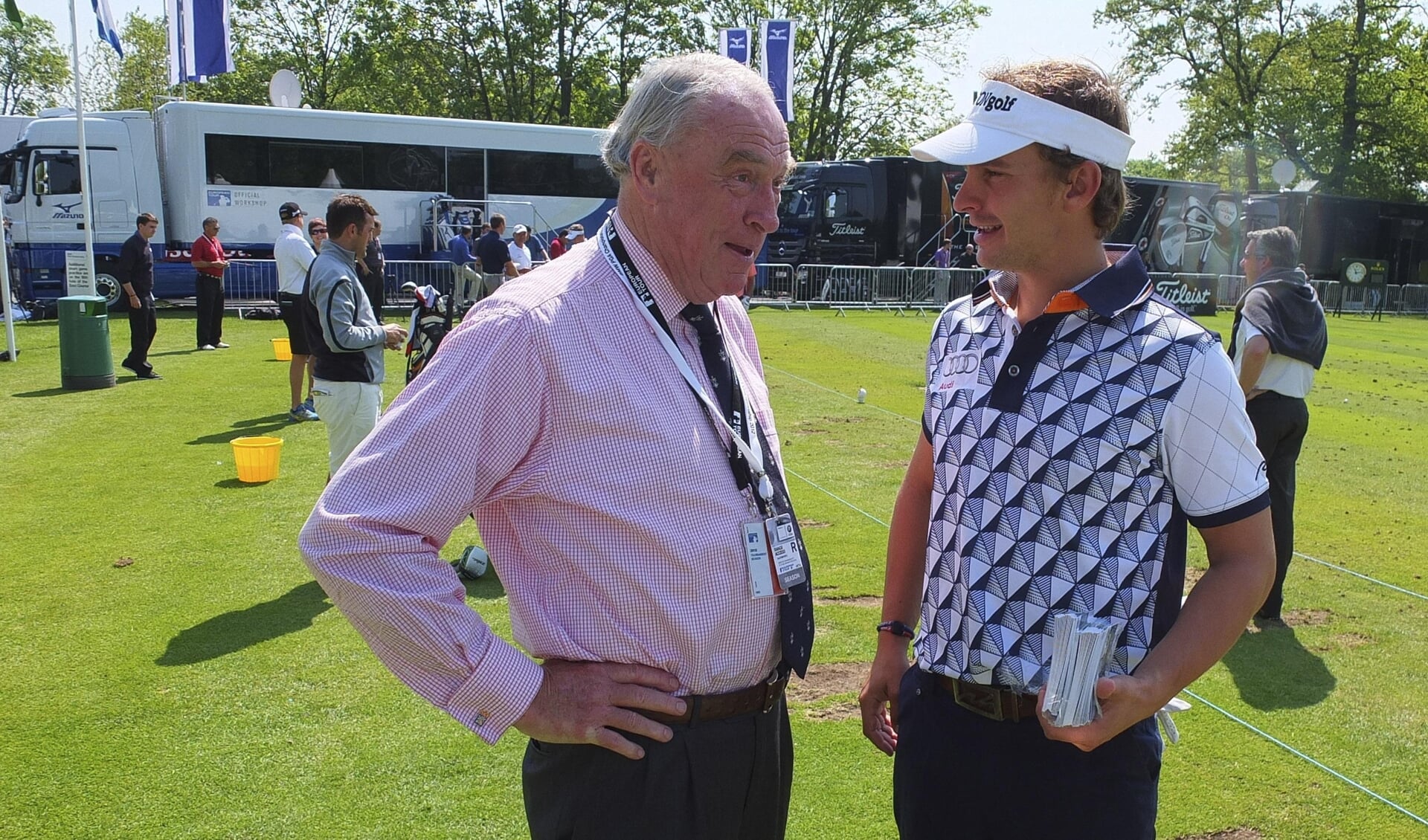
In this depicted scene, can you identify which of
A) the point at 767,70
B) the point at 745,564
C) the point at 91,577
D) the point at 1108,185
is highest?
the point at 767,70

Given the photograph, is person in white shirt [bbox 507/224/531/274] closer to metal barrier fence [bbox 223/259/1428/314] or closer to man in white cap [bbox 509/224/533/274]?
man in white cap [bbox 509/224/533/274]

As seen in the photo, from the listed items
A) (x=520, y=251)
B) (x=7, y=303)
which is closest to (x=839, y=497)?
(x=520, y=251)

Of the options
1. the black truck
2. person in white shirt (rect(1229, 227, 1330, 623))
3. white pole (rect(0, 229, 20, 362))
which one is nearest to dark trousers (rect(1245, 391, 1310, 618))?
person in white shirt (rect(1229, 227, 1330, 623))

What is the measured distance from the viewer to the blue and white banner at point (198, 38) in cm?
2214

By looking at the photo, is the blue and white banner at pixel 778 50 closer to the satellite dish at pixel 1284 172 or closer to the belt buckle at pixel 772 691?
the satellite dish at pixel 1284 172

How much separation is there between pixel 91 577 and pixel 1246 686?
634 centimetres

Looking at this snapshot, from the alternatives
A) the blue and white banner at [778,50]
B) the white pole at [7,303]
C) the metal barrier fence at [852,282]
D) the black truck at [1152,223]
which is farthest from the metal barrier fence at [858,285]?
the white pole at [7,303]

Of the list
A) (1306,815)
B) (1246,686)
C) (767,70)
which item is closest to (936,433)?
(1306,815)

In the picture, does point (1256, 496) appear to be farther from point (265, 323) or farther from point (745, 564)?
point (265, 323)

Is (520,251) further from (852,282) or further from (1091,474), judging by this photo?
(1091,474)

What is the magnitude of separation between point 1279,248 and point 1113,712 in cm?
475

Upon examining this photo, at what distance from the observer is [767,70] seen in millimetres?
27547

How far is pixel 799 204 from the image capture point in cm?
2930

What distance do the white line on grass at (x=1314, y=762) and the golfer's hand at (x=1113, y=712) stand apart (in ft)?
9.08
